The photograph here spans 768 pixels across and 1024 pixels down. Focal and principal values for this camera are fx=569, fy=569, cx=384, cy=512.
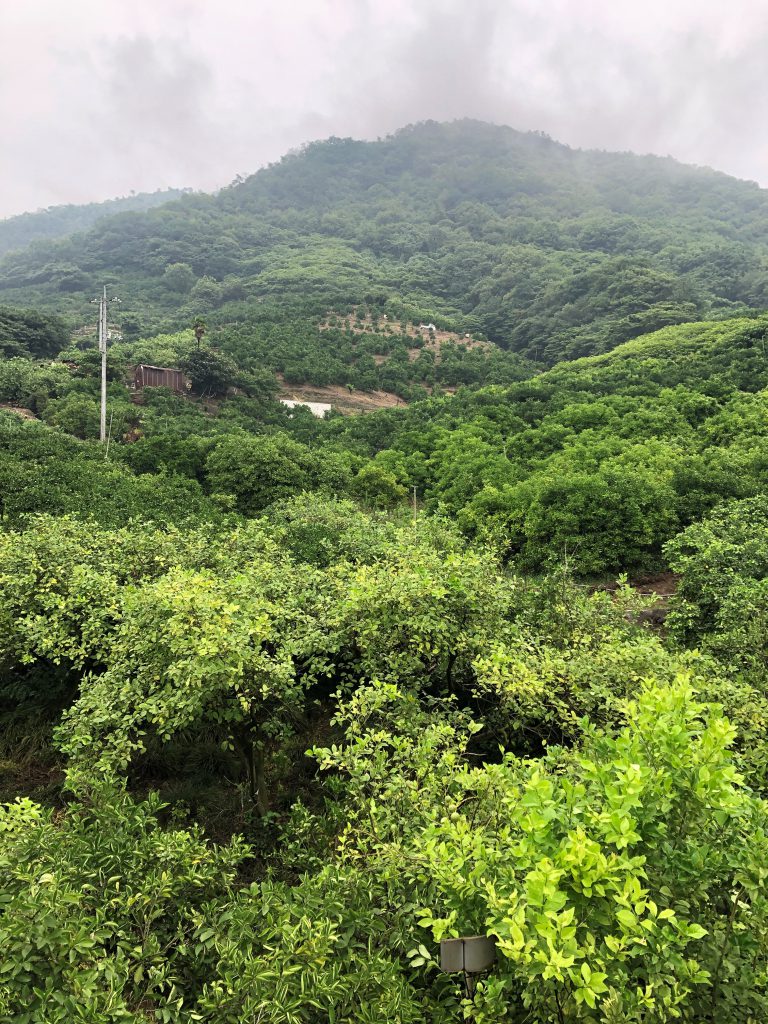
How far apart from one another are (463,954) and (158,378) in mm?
33078

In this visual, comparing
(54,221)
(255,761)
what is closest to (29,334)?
(255,761)

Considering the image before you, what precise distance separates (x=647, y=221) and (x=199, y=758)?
117 metres

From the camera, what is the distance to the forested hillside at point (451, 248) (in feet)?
193

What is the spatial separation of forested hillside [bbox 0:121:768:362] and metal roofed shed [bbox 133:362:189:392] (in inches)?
998

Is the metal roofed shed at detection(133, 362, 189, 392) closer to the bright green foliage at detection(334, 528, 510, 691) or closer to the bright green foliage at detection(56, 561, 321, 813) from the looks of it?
the bright green foliage at detection(56, 561, 321, 813)

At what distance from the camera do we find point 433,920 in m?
2.57

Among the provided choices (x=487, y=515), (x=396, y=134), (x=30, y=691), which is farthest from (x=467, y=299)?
(x=396, y=134)

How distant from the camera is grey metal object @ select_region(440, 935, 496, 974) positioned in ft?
7.82

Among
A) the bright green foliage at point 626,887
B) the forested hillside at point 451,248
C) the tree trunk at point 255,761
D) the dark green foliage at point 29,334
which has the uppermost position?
the forested hillside at point 451,248

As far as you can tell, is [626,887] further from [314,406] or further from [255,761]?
[314,406]

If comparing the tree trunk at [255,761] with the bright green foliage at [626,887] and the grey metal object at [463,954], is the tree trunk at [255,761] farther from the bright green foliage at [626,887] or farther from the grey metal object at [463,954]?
the grey metal object at [463,954]

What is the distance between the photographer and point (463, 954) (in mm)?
2402

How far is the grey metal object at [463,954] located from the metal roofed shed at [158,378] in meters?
32.3

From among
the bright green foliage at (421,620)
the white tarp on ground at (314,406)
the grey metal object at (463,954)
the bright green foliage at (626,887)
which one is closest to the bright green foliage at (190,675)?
the bright green foliage at (421,620)
